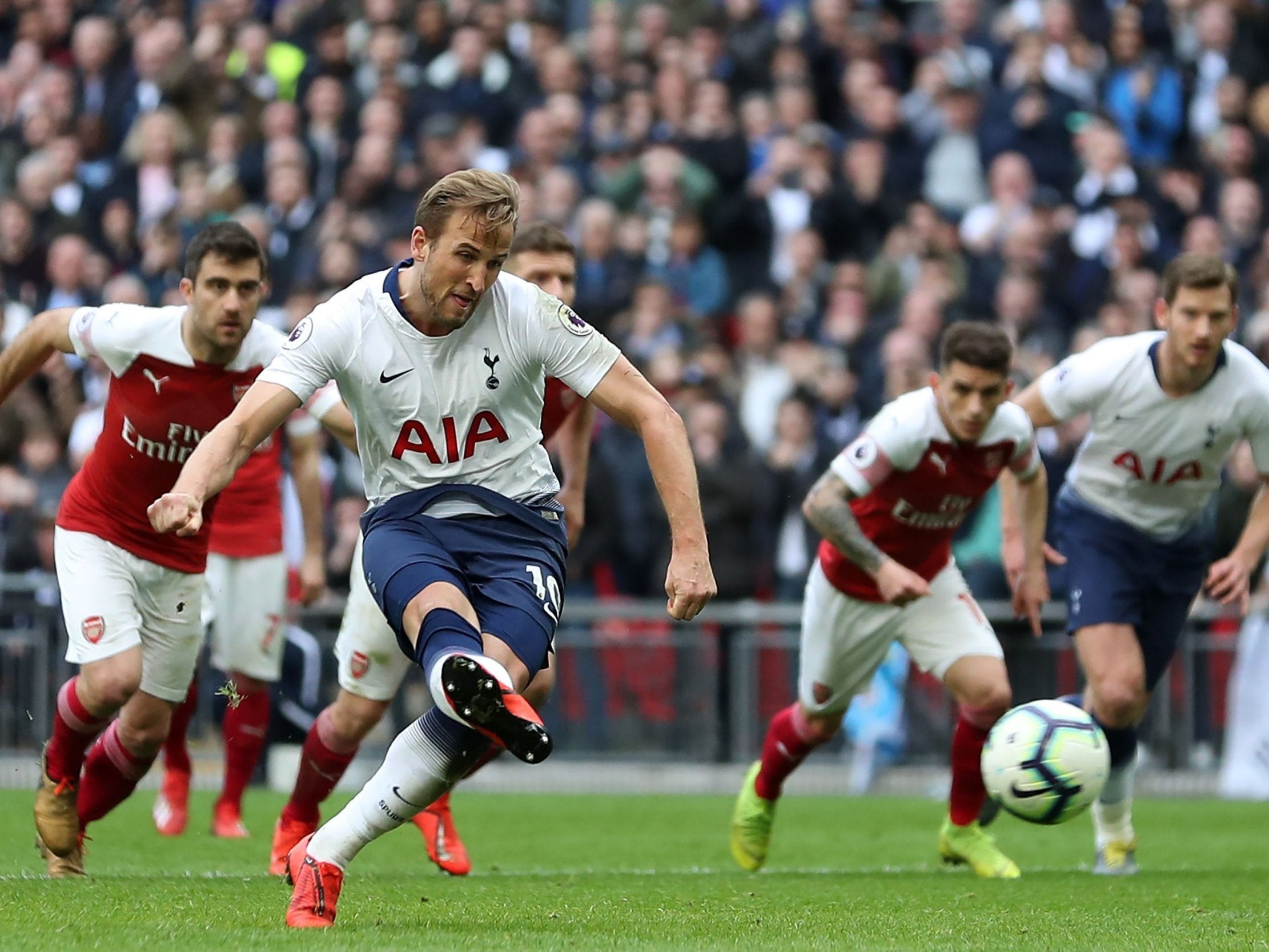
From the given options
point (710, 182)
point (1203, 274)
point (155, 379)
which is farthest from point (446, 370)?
point (710, 182)

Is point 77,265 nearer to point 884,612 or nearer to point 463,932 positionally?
point 884,612

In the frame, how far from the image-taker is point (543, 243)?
9.70 m

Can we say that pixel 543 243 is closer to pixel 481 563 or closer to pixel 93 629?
pixel 93 629

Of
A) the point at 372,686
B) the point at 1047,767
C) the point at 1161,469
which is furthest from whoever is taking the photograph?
the point at 1161,469

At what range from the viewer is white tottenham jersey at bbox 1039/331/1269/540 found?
31.8 feet

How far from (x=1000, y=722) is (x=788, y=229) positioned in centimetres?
1045

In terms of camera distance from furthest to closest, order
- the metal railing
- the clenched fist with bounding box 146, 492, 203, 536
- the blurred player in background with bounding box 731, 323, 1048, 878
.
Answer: the metal railing
the blurred player in background with bounding box 731, 323, 1048, 878
the clenched fist with bounding box 146, 492, 203, 536

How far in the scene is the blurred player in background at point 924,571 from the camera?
9555 mm

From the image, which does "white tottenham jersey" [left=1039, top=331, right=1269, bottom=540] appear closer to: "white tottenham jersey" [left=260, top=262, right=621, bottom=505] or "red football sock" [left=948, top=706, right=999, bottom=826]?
"red football sock" [left=948, top=706, right=999, bottom=826]

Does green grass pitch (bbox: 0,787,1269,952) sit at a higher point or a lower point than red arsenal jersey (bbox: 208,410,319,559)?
lower

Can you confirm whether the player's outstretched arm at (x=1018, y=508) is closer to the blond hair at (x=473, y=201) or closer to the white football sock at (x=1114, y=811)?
the white football sock at (x=1114, y=811)

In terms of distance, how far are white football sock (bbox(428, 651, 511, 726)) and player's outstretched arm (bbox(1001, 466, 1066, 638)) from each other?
162 inches

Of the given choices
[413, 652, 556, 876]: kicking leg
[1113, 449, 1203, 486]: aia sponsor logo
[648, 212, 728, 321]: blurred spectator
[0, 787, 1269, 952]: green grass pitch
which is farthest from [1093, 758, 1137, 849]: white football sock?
[648, 212, 728, 321]: blurred spectator

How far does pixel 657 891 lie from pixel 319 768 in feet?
5.40
